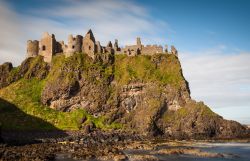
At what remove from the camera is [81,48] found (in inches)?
6575

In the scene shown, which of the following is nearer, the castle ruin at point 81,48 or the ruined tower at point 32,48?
the castle ruin at point 81,48

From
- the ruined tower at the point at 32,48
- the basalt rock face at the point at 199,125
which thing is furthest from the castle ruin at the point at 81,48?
the basalt rock face at the point at 199,125

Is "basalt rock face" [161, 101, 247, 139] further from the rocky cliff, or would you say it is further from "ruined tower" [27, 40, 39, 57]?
"ruined tower" [27, 40, 39, 57]

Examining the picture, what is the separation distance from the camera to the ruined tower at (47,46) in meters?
167

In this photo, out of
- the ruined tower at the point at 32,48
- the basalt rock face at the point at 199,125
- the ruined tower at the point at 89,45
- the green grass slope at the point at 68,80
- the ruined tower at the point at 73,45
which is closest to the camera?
the basalt rock face at the point at 199,125

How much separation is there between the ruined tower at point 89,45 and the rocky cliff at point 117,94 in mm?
2551

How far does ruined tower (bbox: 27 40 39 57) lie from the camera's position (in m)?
173

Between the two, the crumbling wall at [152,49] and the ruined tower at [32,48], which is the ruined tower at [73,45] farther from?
the crumbling wall at [152,49]

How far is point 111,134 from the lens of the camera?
124 meters

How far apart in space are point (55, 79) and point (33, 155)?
292 feet

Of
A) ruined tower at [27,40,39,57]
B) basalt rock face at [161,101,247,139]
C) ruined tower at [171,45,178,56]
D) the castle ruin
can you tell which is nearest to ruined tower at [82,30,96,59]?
the castle ruin

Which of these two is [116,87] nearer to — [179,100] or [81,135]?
[179,100]

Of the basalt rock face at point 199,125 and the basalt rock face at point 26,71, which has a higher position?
the basalt rock face at point 26,71

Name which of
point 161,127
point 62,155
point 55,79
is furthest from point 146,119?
point 62,155
